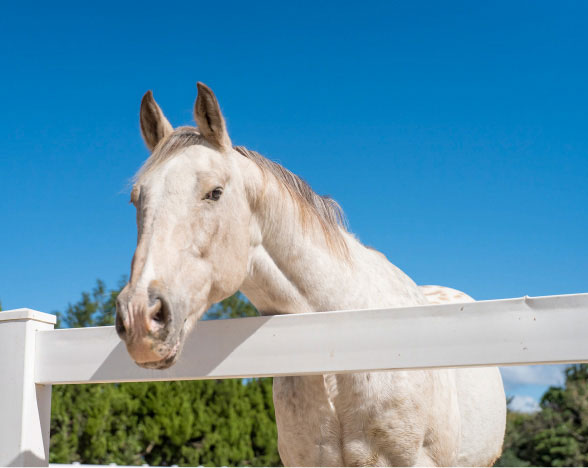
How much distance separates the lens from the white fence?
1782 millimetres

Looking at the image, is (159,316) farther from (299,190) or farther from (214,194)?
(299,190)

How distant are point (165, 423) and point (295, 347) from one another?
11715 millimetres

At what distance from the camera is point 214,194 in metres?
2.39

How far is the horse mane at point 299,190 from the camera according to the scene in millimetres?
2514

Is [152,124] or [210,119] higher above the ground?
[152,124]

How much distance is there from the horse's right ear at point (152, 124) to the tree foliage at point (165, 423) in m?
9.60

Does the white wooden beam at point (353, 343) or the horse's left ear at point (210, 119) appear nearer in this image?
the white wooden beam at point (353, 343)

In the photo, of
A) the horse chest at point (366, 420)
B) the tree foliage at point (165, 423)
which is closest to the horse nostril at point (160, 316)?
the horse chest at point (366, 420)

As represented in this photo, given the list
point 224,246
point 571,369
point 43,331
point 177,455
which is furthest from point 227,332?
point 571,369

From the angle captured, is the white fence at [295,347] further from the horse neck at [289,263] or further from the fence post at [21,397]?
the horse neck at [289,263]

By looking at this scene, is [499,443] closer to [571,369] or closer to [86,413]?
[86,413]

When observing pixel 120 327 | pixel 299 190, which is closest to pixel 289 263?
pixel 299 190

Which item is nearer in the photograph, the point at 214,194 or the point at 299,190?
the point at 214,194

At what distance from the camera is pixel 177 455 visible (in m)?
13.2
